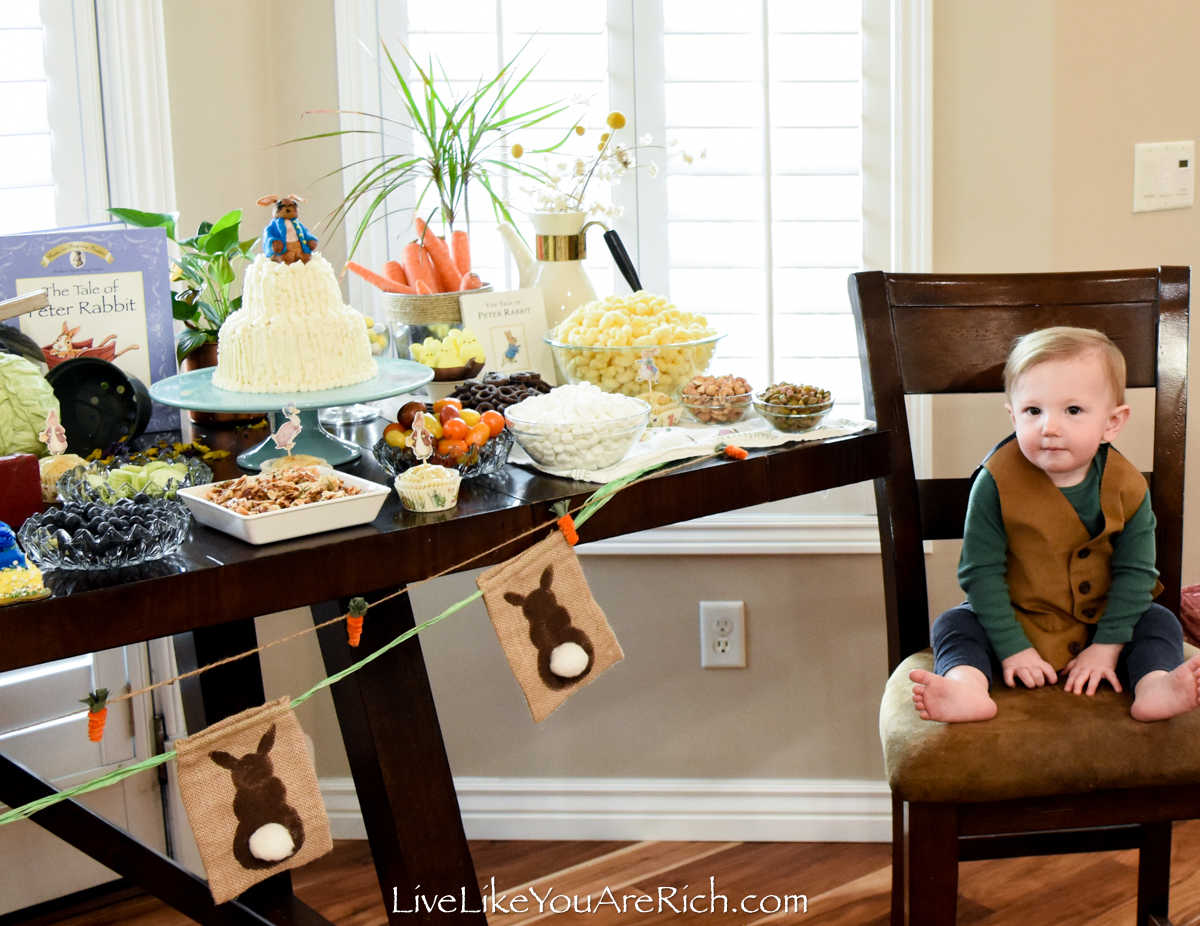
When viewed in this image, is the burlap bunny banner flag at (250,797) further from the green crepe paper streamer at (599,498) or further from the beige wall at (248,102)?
the beige wall at (248,102)

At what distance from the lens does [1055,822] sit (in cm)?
137

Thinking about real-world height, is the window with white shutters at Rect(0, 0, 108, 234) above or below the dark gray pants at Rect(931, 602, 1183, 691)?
above

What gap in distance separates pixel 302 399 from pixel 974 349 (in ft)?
2.95

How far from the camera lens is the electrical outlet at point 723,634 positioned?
2148 mm

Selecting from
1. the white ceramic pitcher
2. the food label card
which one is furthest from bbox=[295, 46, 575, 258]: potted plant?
the food label card

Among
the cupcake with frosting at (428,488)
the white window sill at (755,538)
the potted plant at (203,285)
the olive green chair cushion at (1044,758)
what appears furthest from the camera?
the white window sill at (755,538)

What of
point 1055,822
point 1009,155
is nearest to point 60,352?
point 1055,822

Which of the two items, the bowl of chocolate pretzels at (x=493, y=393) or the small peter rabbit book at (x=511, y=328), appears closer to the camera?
the bowl of chocolate pretzels at (x=493, y=393)

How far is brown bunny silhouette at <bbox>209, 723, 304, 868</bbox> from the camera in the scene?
110 cm

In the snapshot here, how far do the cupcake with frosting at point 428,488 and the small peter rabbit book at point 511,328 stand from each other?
513 millimetres

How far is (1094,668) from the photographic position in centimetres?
144

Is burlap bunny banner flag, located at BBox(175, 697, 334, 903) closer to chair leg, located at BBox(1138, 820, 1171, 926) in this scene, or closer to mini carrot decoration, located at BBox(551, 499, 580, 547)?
mini carrot decoration, located at BBox(551, 499, 580, 547)

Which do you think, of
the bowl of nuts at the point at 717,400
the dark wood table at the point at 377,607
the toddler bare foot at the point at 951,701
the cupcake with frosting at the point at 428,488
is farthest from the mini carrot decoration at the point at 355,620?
the toddler bare foot at the point at 951,701

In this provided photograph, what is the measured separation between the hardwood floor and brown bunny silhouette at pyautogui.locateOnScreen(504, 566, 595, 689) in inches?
33.1
